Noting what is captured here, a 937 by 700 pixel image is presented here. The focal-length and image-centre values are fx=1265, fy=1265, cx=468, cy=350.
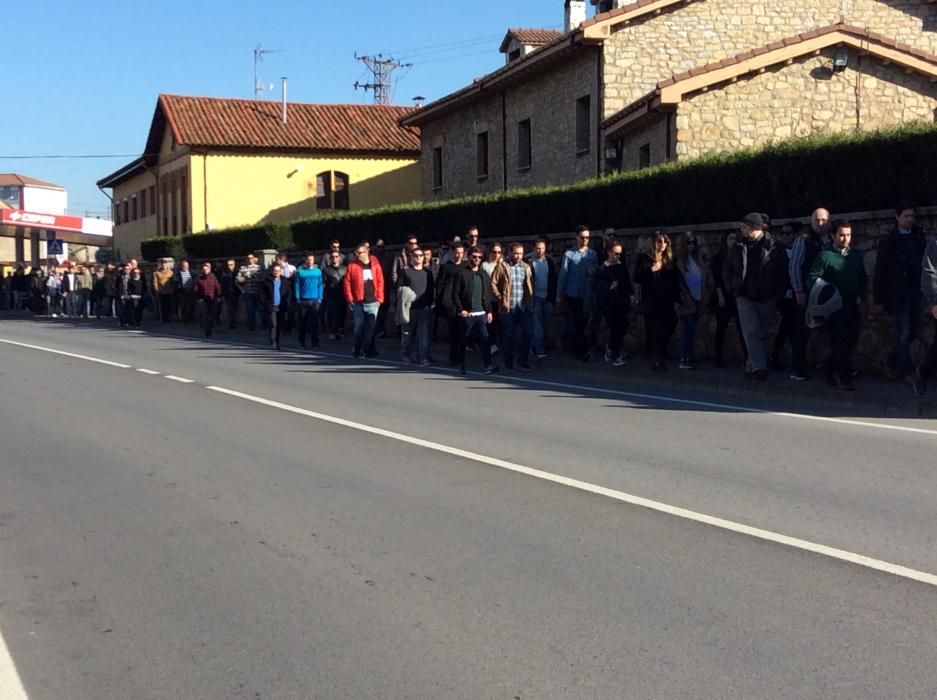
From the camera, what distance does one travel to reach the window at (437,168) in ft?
130

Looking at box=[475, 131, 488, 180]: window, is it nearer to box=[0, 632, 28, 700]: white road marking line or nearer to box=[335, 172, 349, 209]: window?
box=[335, 172, 349, 209]: window

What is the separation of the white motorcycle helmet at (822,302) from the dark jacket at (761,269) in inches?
29.8

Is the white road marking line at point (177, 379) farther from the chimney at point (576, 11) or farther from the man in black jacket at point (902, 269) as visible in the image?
the chimney at point (576, 11)

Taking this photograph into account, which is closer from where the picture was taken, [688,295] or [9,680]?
[9,680]

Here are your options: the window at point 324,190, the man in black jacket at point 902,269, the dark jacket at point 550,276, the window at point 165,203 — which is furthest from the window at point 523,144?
the window at point 165,203

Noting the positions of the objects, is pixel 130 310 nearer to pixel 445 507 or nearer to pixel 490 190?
pixel 490 190

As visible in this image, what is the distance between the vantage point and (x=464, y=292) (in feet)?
56.7

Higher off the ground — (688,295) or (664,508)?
(688,295)

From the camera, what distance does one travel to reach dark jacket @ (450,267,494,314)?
1725 cm

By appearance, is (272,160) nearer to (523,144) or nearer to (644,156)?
(523,144)

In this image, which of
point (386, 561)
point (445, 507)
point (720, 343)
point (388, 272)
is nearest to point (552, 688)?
point (386, 561)

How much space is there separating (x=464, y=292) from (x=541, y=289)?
1.28 meters

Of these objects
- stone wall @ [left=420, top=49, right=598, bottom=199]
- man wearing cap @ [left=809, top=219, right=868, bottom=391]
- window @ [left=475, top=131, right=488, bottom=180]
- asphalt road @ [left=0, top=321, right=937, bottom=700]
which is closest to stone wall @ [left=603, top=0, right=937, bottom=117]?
stone wall @ [left=420, top=49, right=598, bottom=199]

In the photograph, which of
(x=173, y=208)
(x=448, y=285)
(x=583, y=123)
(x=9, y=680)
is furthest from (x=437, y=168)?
(x=9, y=680)
